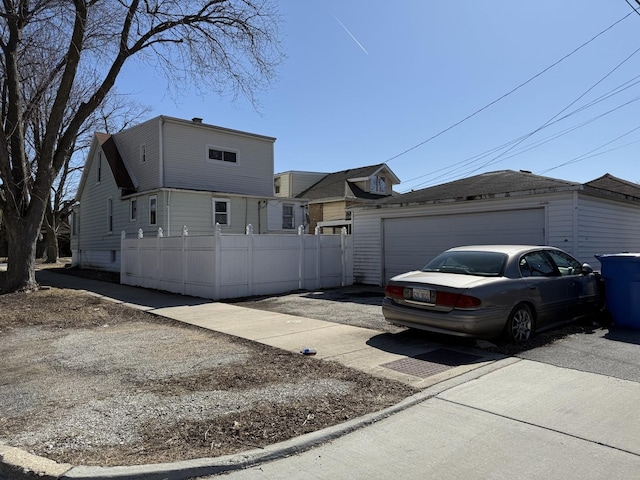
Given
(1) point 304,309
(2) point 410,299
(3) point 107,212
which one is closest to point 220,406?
(2) point 410,299

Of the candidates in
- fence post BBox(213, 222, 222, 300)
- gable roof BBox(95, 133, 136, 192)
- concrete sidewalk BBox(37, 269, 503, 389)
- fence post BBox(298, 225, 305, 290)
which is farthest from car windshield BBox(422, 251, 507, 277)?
gable roof BBox(95, 133, 136, 192)

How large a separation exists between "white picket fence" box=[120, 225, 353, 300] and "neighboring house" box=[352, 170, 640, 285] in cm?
105

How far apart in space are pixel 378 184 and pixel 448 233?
62.6 ft

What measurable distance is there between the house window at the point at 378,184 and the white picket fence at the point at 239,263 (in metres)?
15.6

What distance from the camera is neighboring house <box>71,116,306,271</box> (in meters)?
20.3

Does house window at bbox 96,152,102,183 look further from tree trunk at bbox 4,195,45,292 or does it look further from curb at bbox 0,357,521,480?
curb at bbox 0,357,521,480

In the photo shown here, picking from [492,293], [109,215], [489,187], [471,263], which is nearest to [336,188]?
[109,215]

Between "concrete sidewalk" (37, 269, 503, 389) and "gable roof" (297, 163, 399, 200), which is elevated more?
"gable roof" (297, 163, 399, 200)

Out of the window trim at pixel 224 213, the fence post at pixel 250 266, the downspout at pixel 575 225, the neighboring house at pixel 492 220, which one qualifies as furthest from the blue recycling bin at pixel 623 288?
the window trim at pixel 224 213

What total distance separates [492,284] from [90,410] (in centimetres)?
526

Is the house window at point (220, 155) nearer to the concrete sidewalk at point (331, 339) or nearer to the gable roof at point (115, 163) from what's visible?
the gable roof at point (115, 163)

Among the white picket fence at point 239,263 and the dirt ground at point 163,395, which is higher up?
the white picket fence at point 239,263

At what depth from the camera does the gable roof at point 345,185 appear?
30062 mm

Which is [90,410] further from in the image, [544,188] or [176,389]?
[544,188]
